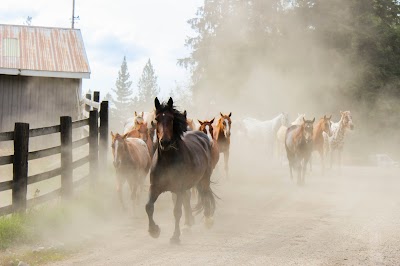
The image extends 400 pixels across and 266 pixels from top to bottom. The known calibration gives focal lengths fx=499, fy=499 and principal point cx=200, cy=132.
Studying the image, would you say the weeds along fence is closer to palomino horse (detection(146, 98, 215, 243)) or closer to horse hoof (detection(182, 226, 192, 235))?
palomino horse (detection(146, 98, 215, 243))

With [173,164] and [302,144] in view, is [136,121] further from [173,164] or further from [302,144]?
[173,164]

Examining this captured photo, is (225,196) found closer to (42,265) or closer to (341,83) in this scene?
(42,265)

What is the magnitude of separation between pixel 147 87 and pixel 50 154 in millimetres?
123625

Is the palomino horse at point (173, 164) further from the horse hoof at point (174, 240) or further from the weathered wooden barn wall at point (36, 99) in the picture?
the weathered wooden barn wall at point (36, 99)

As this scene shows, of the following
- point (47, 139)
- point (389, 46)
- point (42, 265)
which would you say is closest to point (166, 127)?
point (42, 265)

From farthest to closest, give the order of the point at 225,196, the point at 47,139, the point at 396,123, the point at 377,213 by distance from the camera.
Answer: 1. the point at 396,123
2. the point at 47,139
3. the point at 225,196
4. the point at 377,213

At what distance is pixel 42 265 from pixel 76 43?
56.4 feet

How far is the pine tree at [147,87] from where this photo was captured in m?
131

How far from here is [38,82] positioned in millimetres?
20406

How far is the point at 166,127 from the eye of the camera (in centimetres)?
786

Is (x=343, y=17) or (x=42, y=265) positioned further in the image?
(x=343, y=17)

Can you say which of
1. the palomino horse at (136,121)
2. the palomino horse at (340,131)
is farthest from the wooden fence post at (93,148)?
the palomino horse at (340,131)

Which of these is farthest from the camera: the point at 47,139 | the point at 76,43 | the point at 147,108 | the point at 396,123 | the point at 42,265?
the point at 147,108

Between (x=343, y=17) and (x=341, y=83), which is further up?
(x=343, y=17)
